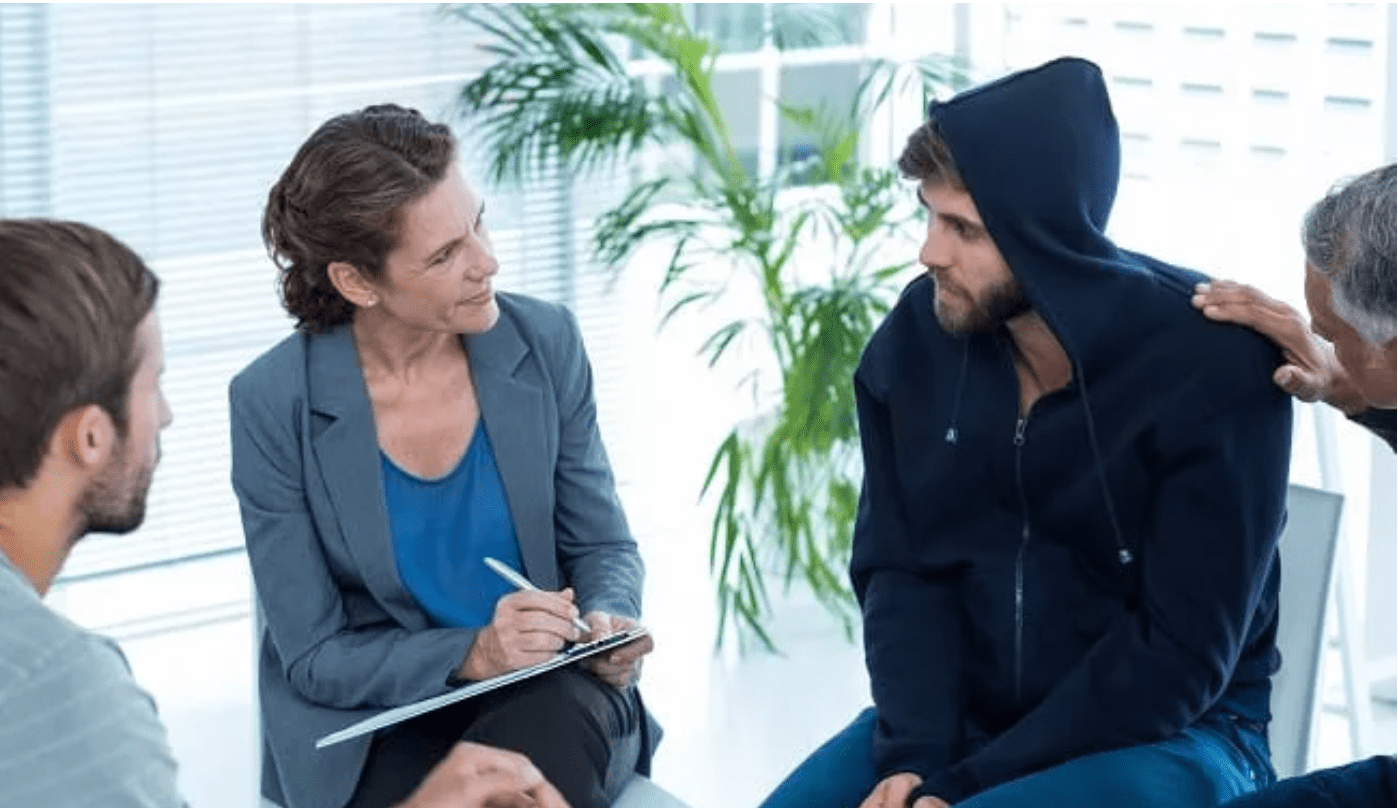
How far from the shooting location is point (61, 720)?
2.05m

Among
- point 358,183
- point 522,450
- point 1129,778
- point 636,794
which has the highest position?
point 358,183

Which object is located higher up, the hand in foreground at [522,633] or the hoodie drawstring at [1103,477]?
the hoodie drawstring at [1103,477]

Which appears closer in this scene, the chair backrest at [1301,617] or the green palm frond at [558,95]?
the chair backrest at [1301,617]

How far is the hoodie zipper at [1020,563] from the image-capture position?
Answer: 2949 millimetres

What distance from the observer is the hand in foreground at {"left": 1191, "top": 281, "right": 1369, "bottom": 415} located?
110 inches

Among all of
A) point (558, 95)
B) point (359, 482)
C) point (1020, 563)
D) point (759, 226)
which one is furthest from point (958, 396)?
point (558, 95)

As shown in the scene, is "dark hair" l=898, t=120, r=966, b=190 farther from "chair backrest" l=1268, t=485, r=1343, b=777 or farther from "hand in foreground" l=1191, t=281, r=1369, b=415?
"chair backrest" l=1268, t=485, r=1343, b=777

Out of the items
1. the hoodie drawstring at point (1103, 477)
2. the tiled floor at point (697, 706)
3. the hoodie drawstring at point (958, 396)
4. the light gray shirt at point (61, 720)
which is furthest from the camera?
the tiled floor at point (697, 706)

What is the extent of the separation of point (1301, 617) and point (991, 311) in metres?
0.50

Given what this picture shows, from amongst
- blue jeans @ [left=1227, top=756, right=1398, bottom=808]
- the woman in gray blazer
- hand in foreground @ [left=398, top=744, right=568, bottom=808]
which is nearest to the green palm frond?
the woman in gray blazer

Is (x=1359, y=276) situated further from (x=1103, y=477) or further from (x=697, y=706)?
(x=697, y=706)

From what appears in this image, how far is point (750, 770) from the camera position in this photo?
175 inches

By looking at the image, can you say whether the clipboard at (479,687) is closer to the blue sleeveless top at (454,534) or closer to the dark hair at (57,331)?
the blue sleeveless top at (454,534)

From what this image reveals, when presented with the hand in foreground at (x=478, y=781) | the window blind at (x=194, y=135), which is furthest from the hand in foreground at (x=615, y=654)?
the window blind at (x=194, y=135)
